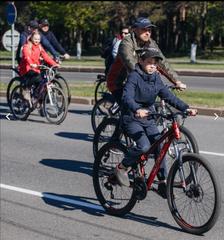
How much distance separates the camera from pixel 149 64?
660 cm

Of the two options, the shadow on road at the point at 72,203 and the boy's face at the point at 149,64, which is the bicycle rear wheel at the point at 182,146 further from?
the shadow on road at the point at 72,203

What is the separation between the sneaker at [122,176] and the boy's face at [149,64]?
98 centimetres

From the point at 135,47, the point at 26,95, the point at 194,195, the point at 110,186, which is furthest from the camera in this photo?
the point at 26,95

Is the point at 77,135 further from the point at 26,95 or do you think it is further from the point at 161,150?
the point at 161,150

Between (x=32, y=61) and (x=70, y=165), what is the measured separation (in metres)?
4.42

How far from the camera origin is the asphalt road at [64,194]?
6582 mm

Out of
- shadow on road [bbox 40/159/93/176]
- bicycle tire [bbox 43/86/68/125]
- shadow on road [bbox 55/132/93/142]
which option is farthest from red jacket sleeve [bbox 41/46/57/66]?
shadow on road [bbox 40/159/93/176]

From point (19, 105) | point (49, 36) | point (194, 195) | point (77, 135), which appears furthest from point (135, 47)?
point (49, 36)

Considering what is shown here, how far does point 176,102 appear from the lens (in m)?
6.72

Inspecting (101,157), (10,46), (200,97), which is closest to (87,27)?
(10,46)

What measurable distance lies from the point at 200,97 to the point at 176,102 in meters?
11.1

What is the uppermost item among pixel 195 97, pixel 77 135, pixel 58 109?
pixel 58 109

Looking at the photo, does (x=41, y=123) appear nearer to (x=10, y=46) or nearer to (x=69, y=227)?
(x=69, y=227)

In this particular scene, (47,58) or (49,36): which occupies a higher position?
(49,36)
